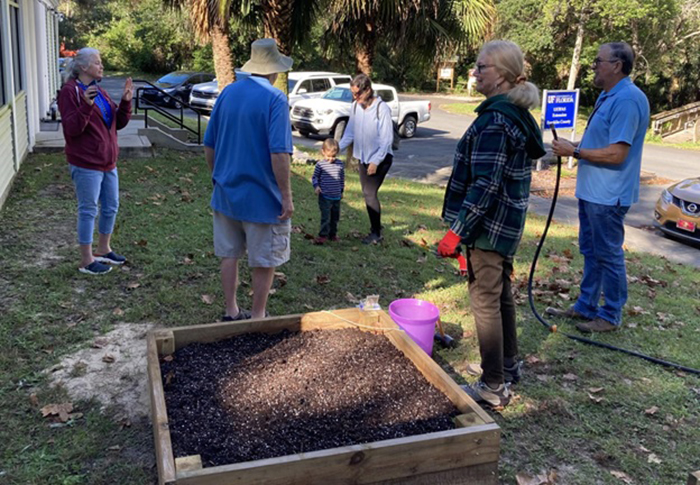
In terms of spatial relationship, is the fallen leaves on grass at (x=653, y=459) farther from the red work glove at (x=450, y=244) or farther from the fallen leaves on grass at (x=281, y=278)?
the fallen leaves on grass at (x=281, y=278)

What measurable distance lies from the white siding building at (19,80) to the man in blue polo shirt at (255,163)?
170 inches

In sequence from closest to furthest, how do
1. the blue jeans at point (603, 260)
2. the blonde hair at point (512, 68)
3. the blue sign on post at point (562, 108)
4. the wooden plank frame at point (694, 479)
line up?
the wooden plank frame at point (694, 479), the blonde hair at point (512, 68), the blue jeans at point (603, 260), the blue sign on post at point (562, 108)

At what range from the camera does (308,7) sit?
11.6 metres

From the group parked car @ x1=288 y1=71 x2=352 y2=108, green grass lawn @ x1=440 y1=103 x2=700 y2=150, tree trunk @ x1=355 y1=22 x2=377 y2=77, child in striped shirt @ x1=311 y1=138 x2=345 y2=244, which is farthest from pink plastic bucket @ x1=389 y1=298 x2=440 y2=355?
parked car @ x1=288 y1=71 x2=352 y2=108

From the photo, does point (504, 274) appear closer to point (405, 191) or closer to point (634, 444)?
point (634, 444)

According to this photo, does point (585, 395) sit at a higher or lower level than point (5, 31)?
lower

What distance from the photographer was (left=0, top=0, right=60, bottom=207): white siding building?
835 centimetres

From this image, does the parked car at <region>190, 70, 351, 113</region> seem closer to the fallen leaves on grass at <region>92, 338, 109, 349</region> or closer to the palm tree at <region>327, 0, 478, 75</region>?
the palm tree at <region>327, 0, 478, 75</region>

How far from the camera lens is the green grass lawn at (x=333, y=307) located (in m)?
3.34

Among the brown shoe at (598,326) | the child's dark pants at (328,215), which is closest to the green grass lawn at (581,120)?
the child's dark pants at (328,215)

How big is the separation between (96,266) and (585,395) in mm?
4086

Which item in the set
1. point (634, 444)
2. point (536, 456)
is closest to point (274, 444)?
point (536, 456)

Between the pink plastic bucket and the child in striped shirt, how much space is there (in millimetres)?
2619

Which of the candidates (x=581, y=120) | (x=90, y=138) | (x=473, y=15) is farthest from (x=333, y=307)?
(x=581, y=120)
